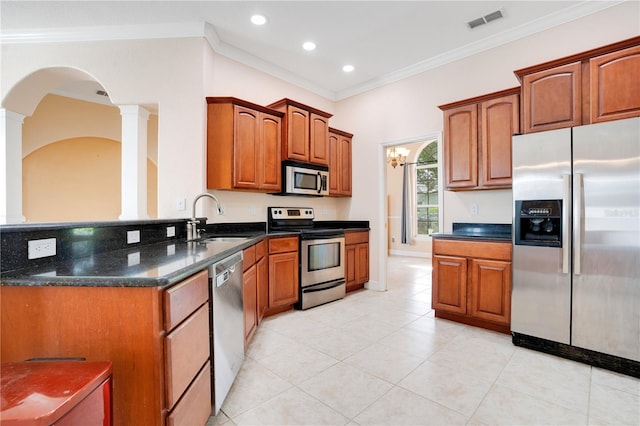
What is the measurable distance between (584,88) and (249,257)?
3.04 meters

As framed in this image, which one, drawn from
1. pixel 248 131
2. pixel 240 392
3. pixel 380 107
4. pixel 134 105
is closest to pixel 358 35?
pixel 380 107

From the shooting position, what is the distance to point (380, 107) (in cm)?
434

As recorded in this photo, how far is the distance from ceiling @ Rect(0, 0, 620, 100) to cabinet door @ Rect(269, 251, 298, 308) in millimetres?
2428

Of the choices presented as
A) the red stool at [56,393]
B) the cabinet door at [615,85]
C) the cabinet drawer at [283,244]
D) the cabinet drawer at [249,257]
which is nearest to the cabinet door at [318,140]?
the cabinet drawer at [283,244]

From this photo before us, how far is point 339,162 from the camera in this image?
4.47 meters

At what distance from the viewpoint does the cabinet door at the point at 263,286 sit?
2.87m

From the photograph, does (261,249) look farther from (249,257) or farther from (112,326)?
(112,326)

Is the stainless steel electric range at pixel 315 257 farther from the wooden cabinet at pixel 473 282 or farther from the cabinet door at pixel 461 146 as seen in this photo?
the cabinet door at pixel 461 146

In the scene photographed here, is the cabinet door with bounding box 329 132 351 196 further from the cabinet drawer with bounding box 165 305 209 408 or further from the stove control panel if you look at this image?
the cabinet drawer with bounding box 165 305 209 408

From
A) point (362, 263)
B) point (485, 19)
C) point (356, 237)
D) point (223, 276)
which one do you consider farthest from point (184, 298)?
point (485, 19)

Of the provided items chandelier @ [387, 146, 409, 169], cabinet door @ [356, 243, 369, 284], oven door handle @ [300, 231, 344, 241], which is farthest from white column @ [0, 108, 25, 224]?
chandelier @ [387, 146, 409, 169]

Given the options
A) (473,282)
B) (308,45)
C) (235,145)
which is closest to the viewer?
(473,282)

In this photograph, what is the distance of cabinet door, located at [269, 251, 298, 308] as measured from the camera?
3204mm

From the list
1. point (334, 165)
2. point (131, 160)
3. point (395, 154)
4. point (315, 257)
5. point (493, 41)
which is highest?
point (493, 41)
